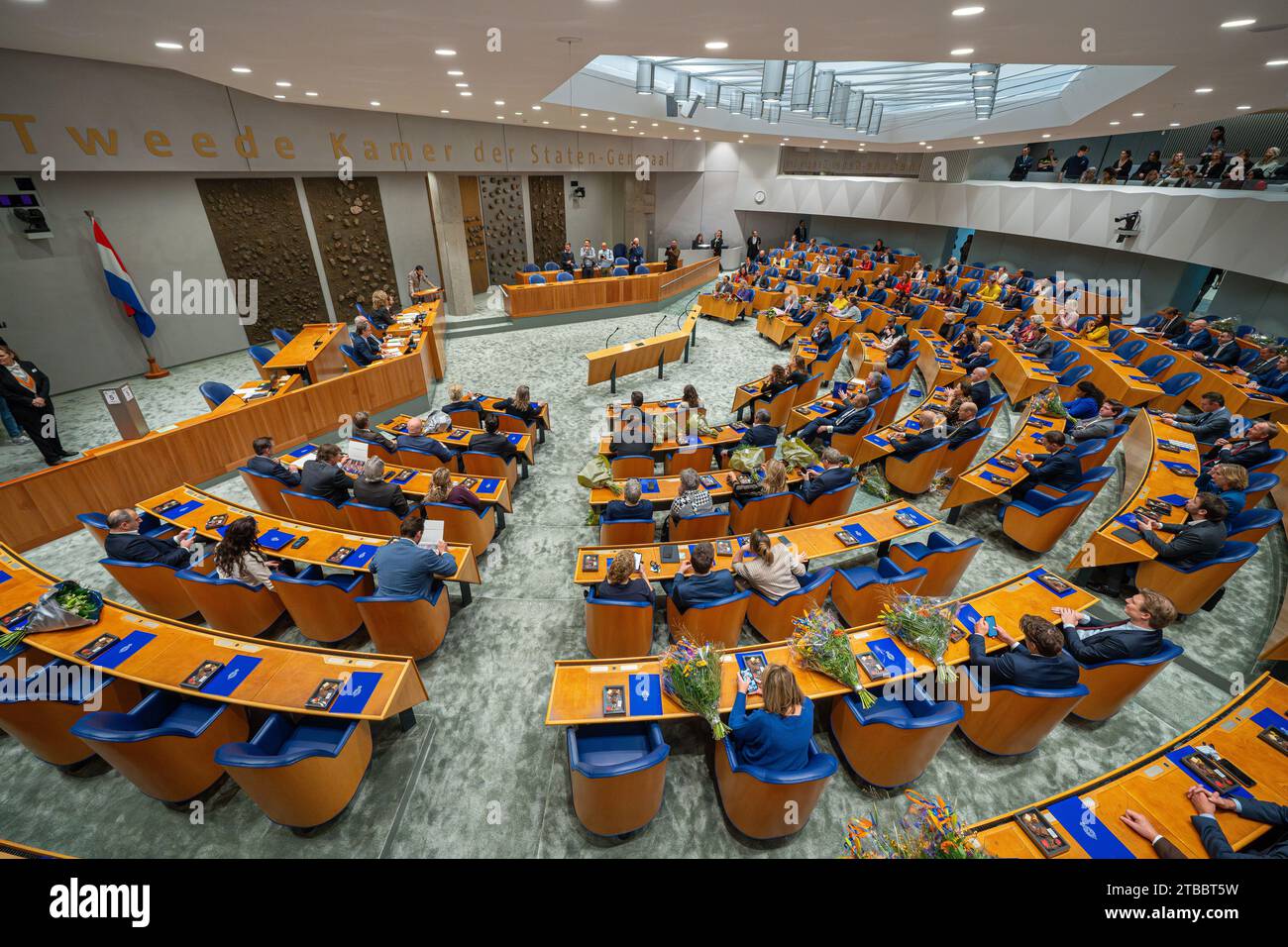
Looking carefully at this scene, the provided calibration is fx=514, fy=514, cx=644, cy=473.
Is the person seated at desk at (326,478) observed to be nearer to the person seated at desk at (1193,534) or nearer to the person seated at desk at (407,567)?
the person seated at desk at (407,567)

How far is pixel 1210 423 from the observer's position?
24.5ft

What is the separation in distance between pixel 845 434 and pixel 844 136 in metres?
13.6

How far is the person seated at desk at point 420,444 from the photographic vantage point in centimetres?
683

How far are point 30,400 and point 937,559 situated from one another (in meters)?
11.6

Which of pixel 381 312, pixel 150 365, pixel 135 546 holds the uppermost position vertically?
pixel 381 312

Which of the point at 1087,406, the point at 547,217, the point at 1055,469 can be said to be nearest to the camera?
the point at 1055,469

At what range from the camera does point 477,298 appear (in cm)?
1752

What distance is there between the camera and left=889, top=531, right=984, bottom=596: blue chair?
499 centimetres

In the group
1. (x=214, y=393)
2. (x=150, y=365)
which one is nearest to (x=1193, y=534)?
(x=214, y=393)

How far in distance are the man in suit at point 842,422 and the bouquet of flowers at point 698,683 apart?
501cm

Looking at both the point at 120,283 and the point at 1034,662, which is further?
the point at 120,283

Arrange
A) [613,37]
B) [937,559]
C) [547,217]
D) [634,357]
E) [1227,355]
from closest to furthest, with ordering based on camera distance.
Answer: [613,37] < [937,559] < [1227,355] < [634,357] < [547,217]

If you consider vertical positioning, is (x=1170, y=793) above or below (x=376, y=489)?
below

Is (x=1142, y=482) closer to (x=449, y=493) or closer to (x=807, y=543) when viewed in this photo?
(x=807, y=543)
